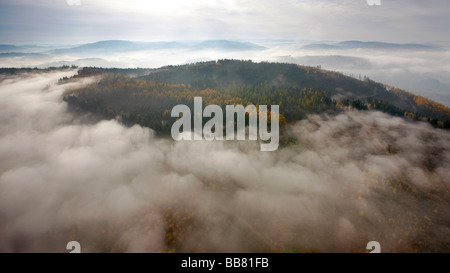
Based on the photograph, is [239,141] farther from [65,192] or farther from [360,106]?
[360,106]

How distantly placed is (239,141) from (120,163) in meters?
55.5

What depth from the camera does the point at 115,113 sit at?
119 m

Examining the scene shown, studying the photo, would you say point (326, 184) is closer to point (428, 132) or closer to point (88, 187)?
point (428, 132)

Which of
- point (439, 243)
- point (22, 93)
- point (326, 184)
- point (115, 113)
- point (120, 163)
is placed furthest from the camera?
point (22, 93)

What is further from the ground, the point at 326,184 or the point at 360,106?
the point at 360,106

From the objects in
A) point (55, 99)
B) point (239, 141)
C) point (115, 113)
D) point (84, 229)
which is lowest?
point (84, 229)

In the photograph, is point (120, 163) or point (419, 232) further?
point (120, 163)

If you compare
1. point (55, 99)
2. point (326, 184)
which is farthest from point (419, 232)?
point (55, 99)

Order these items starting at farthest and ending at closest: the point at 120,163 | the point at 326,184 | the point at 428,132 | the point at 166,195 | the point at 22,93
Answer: the point at 22,93, the point at 428,132, the point at 120,163, the point at 326,184, the point at 166,195

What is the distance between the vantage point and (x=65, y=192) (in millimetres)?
75375

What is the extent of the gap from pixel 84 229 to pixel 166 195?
24.1m

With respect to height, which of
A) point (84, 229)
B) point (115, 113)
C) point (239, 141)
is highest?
point (115, 113)
